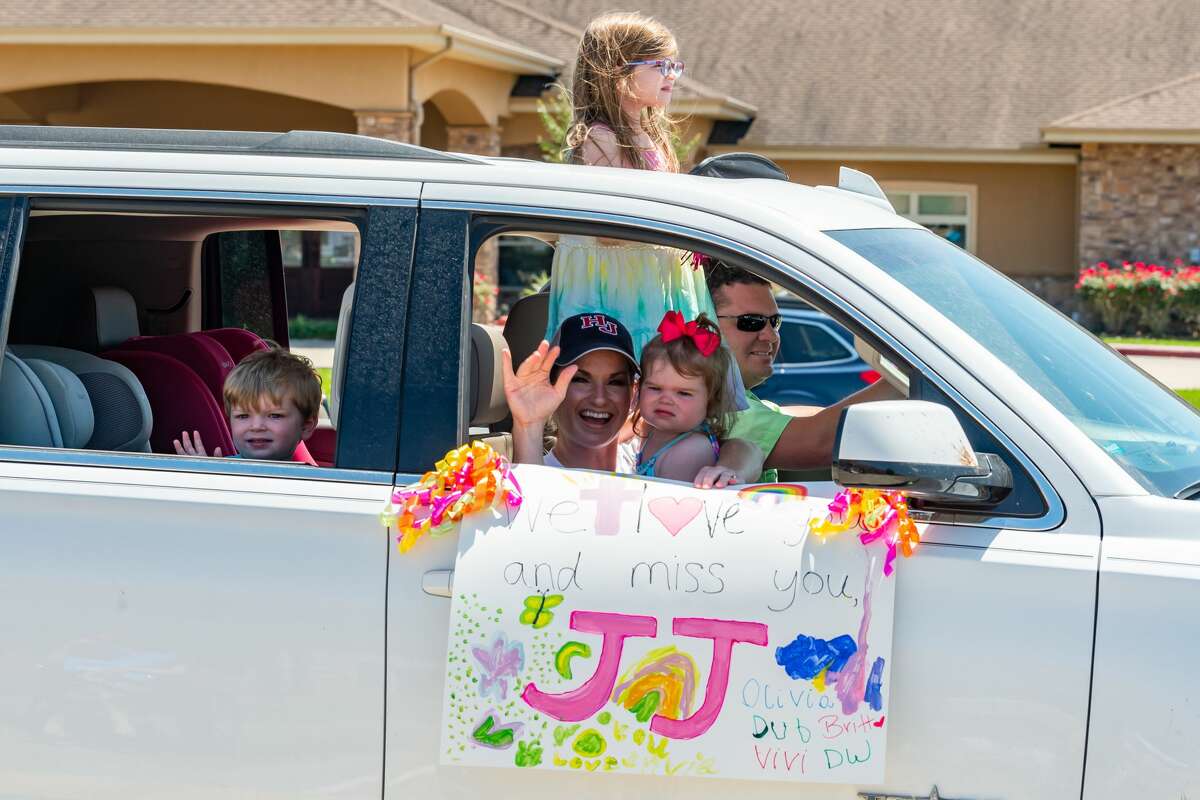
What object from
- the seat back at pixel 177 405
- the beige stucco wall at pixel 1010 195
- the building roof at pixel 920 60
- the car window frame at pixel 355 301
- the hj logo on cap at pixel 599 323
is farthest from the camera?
the beige stucco wall at pixel 1010 195

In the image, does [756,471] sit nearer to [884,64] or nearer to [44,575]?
[44,575]

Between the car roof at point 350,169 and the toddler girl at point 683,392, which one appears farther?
the toddler girl at point 683,392

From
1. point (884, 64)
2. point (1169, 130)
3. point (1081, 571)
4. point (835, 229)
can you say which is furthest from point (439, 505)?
point (884, 64)

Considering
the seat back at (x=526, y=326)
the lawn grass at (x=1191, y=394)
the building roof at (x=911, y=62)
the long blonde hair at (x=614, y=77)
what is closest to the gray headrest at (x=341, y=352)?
the seat back at (x=526, y=326)

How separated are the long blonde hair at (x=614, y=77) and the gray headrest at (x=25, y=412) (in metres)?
1.69

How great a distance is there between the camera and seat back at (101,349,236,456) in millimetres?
3752

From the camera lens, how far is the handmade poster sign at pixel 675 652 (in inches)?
98.4

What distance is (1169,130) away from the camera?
69.5 ft

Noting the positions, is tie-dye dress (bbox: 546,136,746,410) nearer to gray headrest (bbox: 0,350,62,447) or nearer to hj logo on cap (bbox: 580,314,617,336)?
hj logo on cap (bbox: 580,314,617,336)

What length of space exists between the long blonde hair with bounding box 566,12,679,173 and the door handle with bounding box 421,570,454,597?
1.80 m

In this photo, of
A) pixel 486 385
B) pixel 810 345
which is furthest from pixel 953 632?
pixel 810 345

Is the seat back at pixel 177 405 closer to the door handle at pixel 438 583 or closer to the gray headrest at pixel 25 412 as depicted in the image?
the gray headrest at pixel 25 412

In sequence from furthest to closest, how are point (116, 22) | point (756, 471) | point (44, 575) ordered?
point (116, 22)
point (756, 471)
point (44, 575)

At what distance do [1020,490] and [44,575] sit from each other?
5.93 feet
